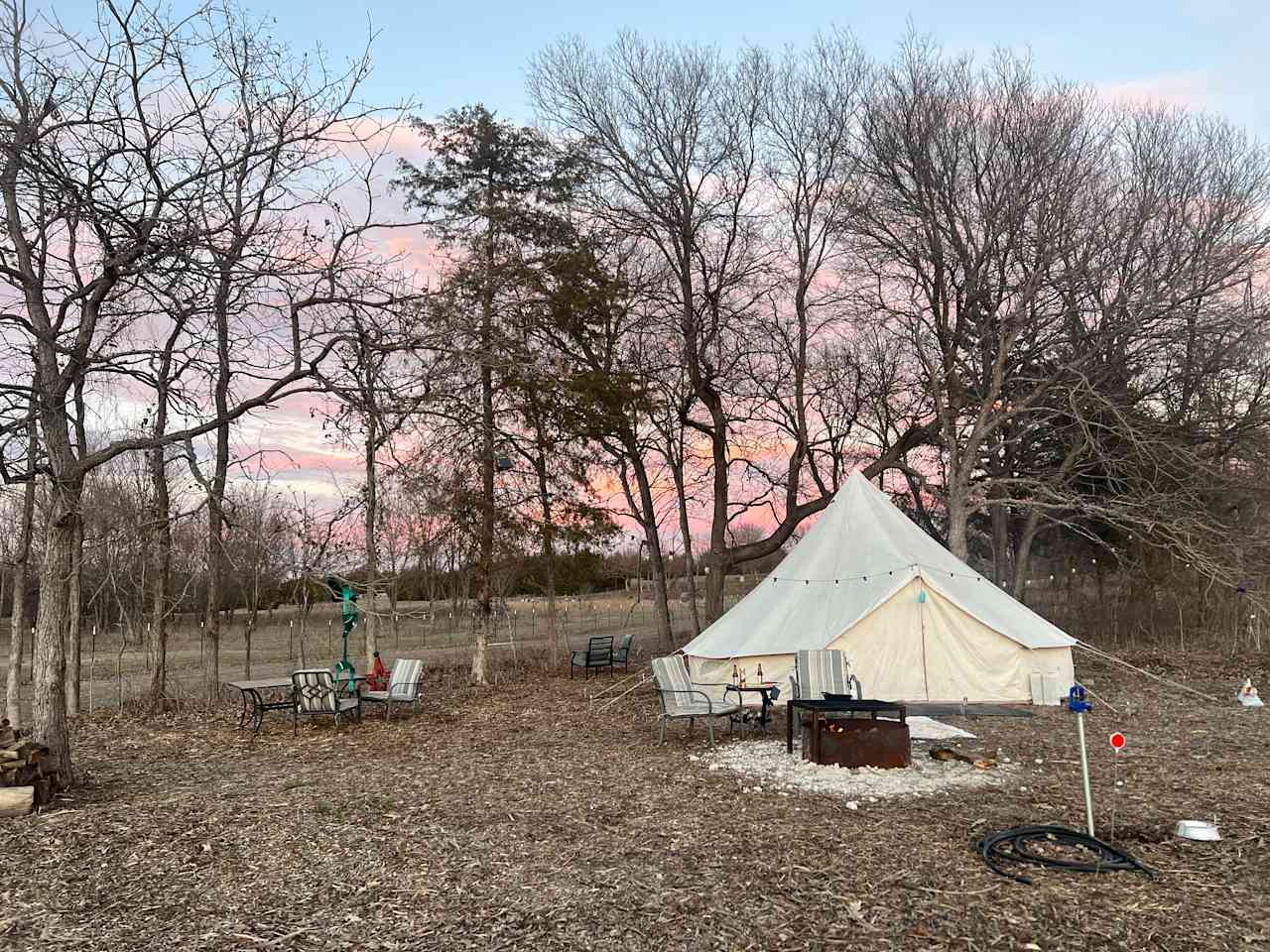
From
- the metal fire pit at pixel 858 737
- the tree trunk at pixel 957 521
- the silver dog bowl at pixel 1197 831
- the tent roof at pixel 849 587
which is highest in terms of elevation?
the tree trunk at pixel 957 521

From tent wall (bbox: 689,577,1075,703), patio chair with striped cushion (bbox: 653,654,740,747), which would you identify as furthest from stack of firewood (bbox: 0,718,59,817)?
tent wall (bbox: 689,577,1075,703)

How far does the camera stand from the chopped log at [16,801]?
589 cm

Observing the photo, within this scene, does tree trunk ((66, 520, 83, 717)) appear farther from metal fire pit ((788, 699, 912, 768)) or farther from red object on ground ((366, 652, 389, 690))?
metal fire pit ((788, 699, 912, 768))

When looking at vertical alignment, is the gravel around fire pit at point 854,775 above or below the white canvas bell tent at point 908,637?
below

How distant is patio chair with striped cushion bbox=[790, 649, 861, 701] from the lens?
9352mm

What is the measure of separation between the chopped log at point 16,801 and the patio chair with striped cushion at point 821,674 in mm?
6415

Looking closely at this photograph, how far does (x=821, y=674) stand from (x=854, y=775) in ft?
7.73

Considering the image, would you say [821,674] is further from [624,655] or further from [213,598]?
[624,655]

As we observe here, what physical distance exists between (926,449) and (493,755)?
43.3 feet

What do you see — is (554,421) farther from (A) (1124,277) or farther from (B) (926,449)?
(A) (1124,277)

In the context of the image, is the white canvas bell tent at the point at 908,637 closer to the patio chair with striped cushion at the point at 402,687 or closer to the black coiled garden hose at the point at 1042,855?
the patio chair with striped cushion at the point at 402,687

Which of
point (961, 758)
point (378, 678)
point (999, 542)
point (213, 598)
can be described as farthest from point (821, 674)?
point (999, 542)

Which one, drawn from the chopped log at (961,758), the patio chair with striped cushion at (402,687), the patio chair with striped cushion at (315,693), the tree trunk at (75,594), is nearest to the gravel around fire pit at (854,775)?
the chopped log at (961,758)

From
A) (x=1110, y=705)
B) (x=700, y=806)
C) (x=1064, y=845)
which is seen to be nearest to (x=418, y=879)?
(x=700, y=806)
